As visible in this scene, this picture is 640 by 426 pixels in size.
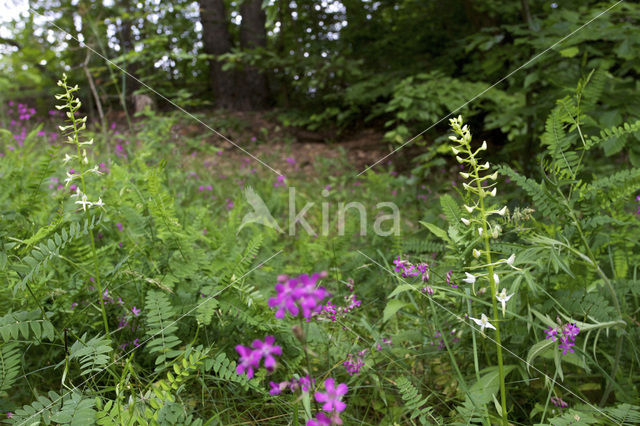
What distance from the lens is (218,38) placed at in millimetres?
6137

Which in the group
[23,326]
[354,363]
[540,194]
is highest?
[540,194]

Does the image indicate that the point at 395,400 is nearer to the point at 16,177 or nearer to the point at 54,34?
the point at 16,177

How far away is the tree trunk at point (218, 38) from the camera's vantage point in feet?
19.6

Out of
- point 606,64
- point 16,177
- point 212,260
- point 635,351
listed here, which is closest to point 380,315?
point 212,260

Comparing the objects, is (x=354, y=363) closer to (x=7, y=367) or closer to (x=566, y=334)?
(x=566, y=334)

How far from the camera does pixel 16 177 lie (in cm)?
175

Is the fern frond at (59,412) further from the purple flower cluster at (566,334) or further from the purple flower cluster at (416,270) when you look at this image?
the purple flower cluster at (566,334)

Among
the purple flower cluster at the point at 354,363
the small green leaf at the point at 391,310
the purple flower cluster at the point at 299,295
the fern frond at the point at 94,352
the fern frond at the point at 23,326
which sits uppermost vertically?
the purple flower cluster at the point at 299,295

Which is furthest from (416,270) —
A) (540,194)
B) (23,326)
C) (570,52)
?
(570,52)

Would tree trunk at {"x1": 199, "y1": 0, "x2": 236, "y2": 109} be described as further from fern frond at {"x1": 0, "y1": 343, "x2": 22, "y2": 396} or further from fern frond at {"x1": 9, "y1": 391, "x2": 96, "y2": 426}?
fern frond at {"x1": 9, "y1": 391, "x2": 96, "y2": 426}

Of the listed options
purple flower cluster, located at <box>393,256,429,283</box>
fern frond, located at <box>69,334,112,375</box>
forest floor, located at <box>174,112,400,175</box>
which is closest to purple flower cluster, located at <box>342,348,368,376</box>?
purple flower cluster, located at <box>393,256,429,283</box>

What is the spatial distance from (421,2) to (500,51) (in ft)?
6.65

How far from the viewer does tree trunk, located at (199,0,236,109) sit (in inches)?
235

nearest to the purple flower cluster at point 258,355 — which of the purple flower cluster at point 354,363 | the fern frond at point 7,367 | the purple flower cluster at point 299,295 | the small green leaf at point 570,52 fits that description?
the purple flower cluster at point 299,295
